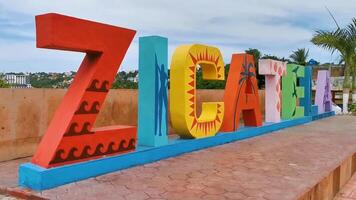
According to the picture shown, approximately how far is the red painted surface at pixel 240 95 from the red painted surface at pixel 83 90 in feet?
10.9

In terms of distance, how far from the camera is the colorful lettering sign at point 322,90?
1464 centimetres

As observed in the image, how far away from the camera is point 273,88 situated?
10664 millimetres

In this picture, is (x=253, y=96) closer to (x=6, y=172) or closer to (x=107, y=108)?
(x=107, y=108)

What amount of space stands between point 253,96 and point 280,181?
4348 millimetres

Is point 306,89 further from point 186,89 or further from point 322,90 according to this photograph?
point 186,89

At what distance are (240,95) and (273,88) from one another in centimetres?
215

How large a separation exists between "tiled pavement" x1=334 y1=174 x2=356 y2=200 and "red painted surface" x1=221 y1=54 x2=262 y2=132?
262 centimetres

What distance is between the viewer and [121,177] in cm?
531

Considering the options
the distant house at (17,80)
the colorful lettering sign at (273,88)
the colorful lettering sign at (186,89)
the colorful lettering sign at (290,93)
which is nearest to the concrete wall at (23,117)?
the distant house at (17,80)

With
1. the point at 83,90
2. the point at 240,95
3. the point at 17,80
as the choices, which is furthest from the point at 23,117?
the point at 240,95

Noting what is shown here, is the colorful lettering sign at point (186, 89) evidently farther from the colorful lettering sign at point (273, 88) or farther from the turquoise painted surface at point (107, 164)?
the colorful lettering sign at point (273, 88)

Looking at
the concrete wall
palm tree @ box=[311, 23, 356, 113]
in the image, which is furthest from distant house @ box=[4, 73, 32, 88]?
palm tree @ box=[311, 23, 356, 113]

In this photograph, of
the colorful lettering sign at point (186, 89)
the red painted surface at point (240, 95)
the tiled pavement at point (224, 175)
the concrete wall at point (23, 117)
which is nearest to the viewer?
the tiled pavement at point (224, 175)

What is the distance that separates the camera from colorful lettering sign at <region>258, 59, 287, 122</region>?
33.9 ft
